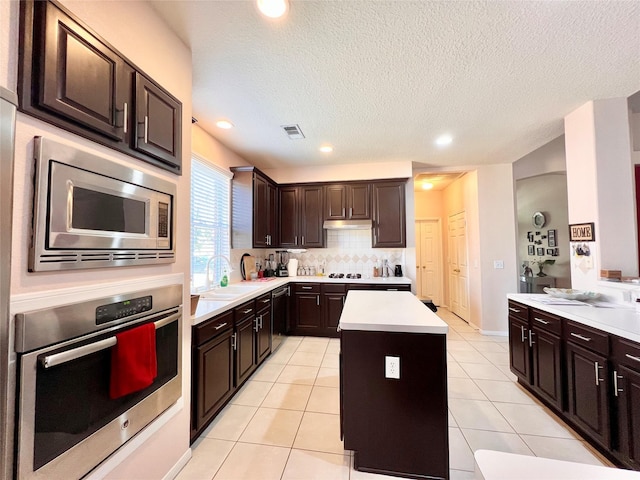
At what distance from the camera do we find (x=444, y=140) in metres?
3.49

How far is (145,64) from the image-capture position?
58.7 inches

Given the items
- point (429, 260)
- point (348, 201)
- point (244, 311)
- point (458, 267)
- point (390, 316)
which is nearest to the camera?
point (390, 316)

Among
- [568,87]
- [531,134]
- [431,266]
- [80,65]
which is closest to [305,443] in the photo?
[80,65]

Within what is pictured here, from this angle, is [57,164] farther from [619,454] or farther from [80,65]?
[619,454]

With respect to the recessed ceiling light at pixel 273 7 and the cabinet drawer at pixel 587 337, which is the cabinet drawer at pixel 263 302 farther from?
the cabinet drawer at pixel 587 337

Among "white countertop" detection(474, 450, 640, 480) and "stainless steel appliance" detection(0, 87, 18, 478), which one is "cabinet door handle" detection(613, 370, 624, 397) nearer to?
"white countertop" detection(474, 450, 640, 480)

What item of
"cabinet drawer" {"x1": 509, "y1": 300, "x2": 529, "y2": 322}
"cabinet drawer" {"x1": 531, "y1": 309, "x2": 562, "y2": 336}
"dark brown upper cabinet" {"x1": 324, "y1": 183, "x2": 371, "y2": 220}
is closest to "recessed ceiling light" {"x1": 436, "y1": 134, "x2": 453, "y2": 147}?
"dark brown upper cabinet" {"x1": 324, "y1": 183, "x2": 371, "y2": 220}

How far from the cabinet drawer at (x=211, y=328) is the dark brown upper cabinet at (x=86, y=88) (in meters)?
1.13

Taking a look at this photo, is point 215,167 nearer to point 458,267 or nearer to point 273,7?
point 273,7

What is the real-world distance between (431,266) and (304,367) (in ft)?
14.5

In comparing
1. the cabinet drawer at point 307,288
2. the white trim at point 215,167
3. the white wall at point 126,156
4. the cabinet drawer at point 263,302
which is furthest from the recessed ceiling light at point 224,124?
the cabinet drawer at point 307,288

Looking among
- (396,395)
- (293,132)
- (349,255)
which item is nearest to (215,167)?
(293,132)

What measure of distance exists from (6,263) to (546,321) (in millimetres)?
3267

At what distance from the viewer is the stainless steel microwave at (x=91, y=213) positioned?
986mm
